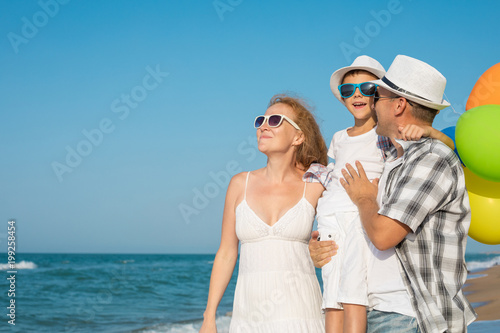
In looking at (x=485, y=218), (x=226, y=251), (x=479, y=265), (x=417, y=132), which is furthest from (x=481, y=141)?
(x=479, y=265)

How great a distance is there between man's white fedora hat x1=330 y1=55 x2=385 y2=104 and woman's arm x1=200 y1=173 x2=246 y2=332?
98cm

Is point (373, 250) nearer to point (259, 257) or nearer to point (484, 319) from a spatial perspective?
point (259, 257)

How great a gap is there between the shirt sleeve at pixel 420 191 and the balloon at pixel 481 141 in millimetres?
332

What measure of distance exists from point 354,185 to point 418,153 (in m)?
0.49

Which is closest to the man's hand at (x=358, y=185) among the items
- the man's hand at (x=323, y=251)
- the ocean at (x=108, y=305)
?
the man's hand at (x=323, y=251)

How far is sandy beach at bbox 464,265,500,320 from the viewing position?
11.9 m

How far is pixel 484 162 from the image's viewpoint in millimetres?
2826

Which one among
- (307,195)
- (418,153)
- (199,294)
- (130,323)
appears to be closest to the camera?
(418,153)

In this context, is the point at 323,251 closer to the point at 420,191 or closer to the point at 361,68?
the point at 420,191

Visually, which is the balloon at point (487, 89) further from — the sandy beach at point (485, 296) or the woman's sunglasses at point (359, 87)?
the sandy beach at point (485, 296)

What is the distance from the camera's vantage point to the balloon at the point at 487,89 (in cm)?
326

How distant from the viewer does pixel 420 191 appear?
8.31 feet

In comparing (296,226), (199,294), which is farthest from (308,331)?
(199,294)

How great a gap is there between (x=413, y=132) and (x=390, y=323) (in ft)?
3.20
